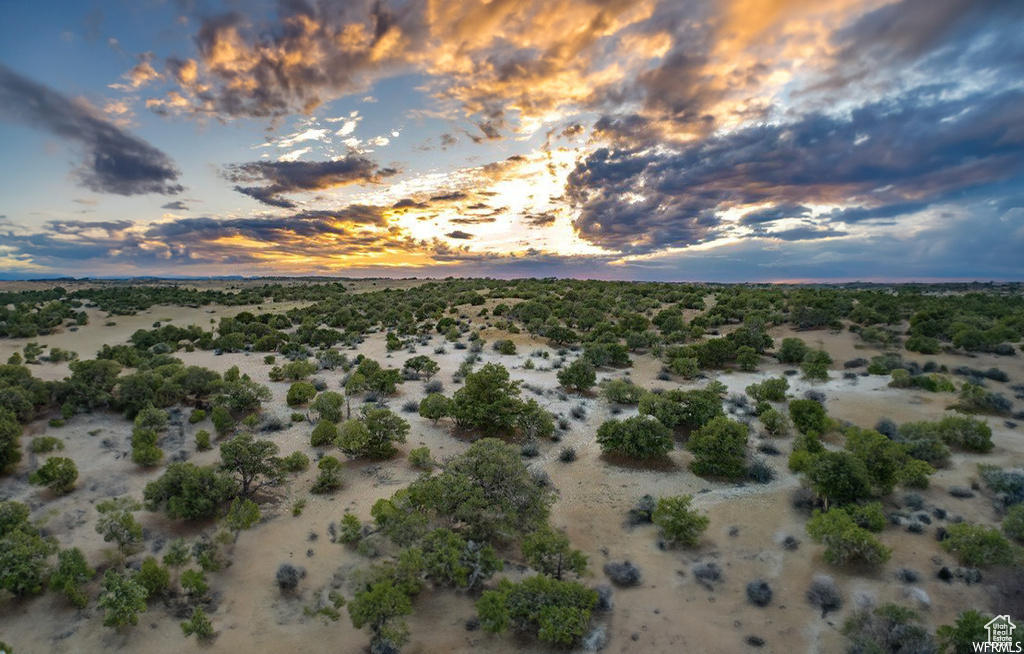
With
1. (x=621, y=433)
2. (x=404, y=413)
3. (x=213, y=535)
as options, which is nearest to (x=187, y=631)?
(x=213, y=535)

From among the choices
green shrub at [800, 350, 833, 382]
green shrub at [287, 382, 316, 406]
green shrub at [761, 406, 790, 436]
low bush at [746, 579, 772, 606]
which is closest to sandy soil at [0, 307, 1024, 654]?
low bush at [746, 579, 772, 606]

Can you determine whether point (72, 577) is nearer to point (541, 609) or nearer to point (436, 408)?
point (541, 609)

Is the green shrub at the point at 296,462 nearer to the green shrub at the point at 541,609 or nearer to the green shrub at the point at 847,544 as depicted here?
the green shrub at the point at 541,609

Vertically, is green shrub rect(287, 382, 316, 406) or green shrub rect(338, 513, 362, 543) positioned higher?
green shrub rect(287, 382, 316, 406)

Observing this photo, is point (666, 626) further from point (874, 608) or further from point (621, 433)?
point (621, 433)

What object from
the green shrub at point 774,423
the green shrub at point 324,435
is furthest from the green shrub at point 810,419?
the green shrub at point 324,435

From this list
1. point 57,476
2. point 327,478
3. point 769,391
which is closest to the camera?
point 57,476

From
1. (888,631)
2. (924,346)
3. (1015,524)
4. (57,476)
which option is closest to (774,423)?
(1015,524)

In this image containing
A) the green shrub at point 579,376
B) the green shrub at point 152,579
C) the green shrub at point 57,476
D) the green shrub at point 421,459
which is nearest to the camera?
the green shrub at point 152,579

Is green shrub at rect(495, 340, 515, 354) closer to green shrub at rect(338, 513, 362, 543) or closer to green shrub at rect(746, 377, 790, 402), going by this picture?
green shrub at rect(746, 377, 790, 402)
